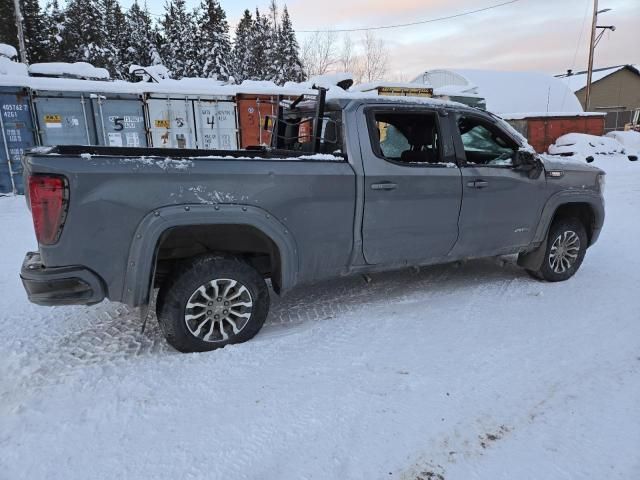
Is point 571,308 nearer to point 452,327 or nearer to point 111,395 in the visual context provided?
point 452,327

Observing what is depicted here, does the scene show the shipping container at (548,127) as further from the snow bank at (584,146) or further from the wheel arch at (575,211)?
the wheel arch at (575,211)

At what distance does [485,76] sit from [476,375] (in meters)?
38.7

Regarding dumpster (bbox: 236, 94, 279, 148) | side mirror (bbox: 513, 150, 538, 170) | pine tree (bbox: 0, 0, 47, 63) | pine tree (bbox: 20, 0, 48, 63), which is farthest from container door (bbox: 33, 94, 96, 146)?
pine tree (bbox: 20, 0, 48, 63)

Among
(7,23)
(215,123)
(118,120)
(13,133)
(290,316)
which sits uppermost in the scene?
(7,23)

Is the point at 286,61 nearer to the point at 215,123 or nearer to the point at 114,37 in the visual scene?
the point at 114,37

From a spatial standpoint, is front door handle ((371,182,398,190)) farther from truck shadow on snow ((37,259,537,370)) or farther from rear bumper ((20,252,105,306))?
rear bumper ((20,252,105,306))

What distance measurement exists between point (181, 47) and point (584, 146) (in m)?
33.7

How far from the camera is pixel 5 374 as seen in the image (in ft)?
9.84

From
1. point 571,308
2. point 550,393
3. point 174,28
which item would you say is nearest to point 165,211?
point 550,393

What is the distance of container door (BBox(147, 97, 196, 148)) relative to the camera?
11.6 metres

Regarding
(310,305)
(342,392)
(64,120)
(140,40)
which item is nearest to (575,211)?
(310,305)

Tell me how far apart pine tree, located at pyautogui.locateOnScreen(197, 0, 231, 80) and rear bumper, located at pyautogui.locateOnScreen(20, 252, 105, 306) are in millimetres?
38781

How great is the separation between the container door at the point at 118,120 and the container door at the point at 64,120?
20 centimetres

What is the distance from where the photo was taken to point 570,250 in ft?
16.2
